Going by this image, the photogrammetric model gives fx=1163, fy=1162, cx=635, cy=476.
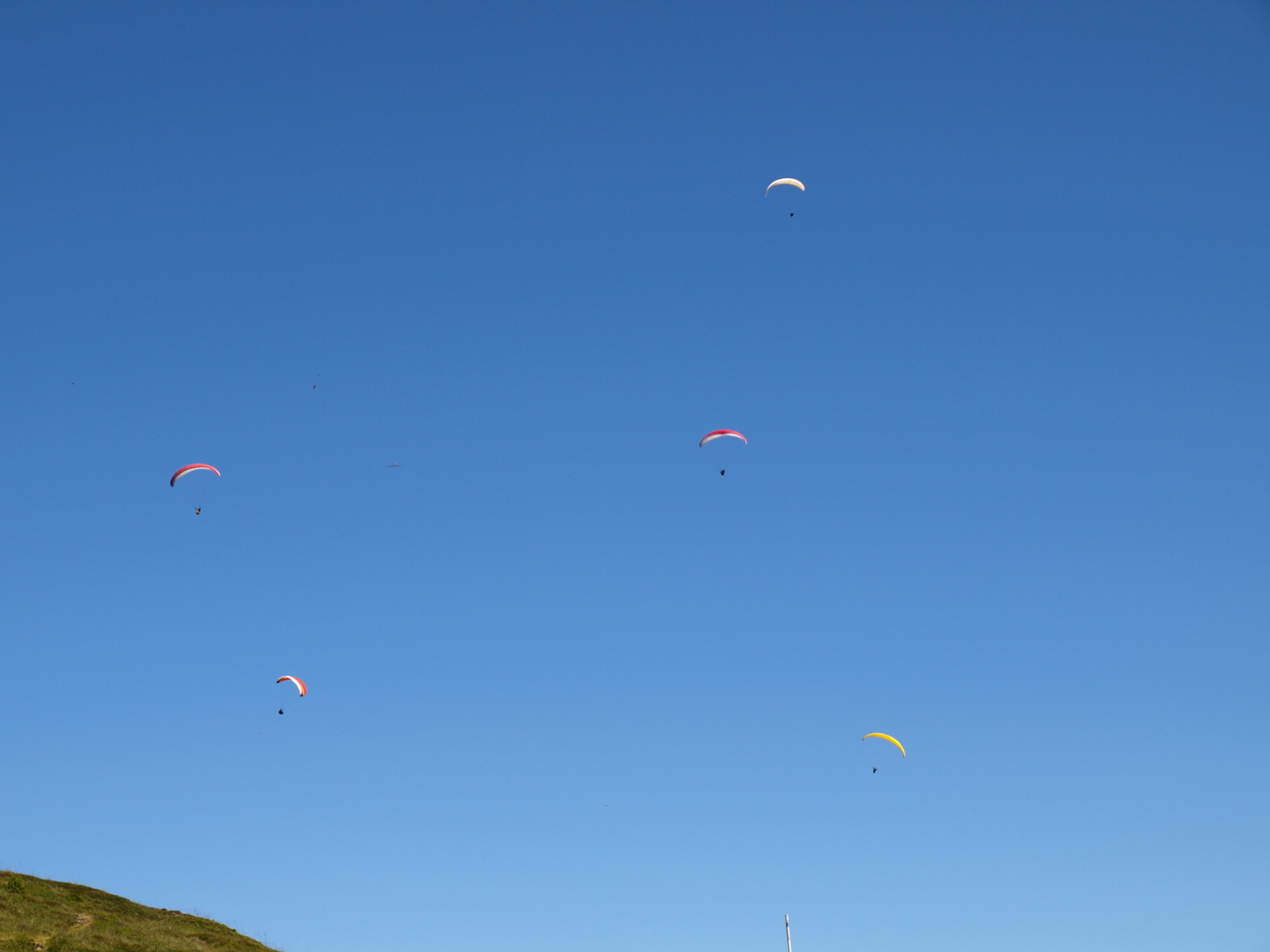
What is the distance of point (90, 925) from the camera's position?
65188 millimetres

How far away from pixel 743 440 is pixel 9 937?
47.1 m

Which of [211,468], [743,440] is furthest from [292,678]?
[743,440]

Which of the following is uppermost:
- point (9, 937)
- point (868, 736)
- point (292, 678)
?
point (868, 736)

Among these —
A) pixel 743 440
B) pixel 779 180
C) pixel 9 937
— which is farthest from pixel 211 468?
pixel 779 180

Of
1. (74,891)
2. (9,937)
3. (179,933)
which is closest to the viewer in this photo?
(9,937)

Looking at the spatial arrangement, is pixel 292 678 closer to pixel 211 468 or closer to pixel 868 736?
pixel 211 468

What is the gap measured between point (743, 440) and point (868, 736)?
23.2m

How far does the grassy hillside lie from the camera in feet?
198

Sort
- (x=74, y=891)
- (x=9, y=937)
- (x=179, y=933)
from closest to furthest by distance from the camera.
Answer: (x=9, y=937) → (x=179, y=933) → (x=74, y=891)

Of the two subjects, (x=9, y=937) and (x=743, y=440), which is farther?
(x=743, y=440)

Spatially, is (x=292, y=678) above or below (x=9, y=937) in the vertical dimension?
above

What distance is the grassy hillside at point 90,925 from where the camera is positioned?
60500 mm

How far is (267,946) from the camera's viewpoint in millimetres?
72125

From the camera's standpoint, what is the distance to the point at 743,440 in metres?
69.5
